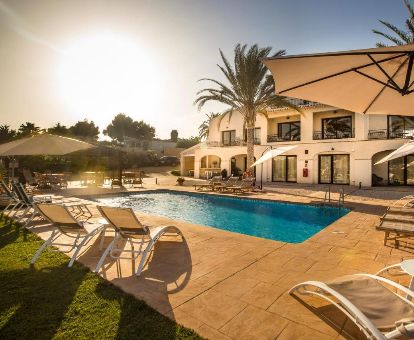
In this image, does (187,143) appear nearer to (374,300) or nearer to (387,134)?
(387,134)

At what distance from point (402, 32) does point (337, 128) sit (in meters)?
8.25

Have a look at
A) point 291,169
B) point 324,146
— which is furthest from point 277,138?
point 324,146

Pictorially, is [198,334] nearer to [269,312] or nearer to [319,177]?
[269,312]

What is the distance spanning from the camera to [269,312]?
290 centimetres

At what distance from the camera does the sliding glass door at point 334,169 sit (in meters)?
20.8

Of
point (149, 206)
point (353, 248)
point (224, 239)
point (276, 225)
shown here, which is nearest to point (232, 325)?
point (224, 239)

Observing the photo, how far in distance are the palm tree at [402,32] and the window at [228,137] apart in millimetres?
14836

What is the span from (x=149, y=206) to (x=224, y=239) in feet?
24.2

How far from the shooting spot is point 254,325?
2.67 meters

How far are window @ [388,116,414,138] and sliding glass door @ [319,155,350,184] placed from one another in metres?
3.50

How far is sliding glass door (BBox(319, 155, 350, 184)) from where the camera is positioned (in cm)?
2076

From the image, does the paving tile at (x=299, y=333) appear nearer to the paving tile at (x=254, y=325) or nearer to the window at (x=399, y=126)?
the paving tile at (x=254, y=325)

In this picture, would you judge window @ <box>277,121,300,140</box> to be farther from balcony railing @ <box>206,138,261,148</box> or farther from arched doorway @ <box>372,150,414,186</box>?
arched doorway @ <box>372,150,414,186</box>

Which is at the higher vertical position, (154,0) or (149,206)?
(154,0)
